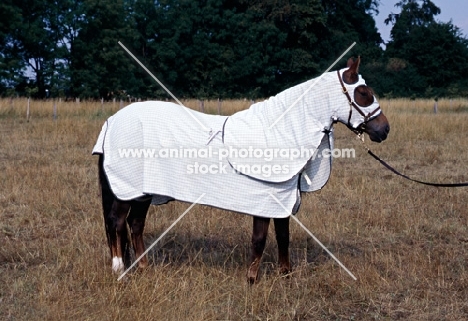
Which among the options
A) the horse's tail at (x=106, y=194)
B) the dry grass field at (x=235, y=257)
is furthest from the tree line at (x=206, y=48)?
the horse's tail at (x=106, y=194)

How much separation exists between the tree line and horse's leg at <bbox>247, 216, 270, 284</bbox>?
87.0ft

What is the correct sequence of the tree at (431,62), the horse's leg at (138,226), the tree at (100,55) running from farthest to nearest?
the tree at (431,62)
the tree at (100,55)
the horse's leg at (138,226)

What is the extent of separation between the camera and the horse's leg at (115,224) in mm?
4402

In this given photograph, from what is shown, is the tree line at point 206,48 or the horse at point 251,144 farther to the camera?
the tree line at point 206,48

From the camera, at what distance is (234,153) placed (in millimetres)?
4086

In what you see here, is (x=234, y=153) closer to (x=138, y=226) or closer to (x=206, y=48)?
(x=138, y=226)

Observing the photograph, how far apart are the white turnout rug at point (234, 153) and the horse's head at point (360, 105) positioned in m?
0.07

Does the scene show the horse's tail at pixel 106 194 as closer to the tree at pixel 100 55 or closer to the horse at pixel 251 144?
the horse at pixel 251 144

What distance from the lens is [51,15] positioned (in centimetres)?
3162

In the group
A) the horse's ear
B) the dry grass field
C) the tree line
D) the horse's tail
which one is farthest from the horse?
the tree line

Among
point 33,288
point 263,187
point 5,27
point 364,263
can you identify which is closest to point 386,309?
point 364,263

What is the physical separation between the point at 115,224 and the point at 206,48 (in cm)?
3174

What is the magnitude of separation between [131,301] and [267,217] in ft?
3.67

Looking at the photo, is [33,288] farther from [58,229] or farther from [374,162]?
[374,162]
